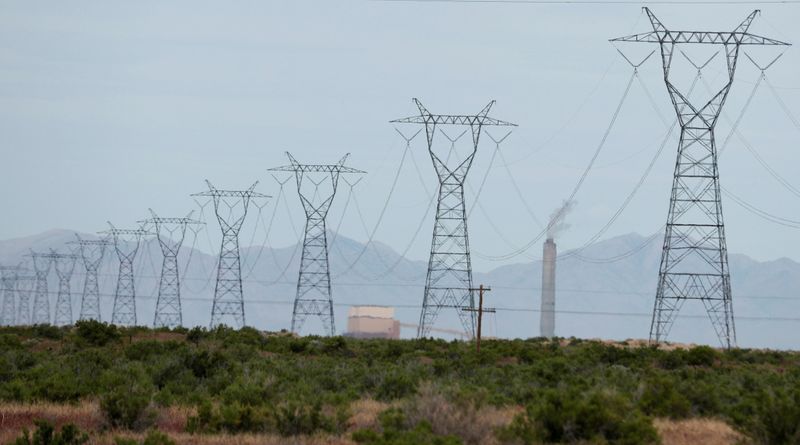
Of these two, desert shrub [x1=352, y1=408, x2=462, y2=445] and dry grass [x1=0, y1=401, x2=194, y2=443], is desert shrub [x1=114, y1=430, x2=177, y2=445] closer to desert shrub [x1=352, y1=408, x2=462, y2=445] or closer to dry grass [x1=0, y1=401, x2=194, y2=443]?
dry grass [x1=0, y1=401, x2=194, y2=443]

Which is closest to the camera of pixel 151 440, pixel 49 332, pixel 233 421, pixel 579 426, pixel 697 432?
pixel 151 440

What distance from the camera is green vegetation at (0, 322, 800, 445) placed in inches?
1040

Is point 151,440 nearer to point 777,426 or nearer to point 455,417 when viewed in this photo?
point 455,417

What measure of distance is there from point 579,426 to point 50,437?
33.1 feet

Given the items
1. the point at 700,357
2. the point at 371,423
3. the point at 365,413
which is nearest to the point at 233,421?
the point at 371,423

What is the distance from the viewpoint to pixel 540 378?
144 feet

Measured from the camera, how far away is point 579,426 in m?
26.4

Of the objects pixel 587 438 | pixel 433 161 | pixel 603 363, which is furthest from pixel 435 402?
pixel 433 161

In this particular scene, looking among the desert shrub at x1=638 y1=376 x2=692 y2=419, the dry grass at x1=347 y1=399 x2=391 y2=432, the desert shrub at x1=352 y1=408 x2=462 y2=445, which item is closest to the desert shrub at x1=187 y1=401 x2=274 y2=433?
the dry grass at x1=347 y1=399 x2=391 y2=432

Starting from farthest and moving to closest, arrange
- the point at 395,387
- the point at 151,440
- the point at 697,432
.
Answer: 1. the point at 395,387
2. the point at 697,432
3. the point at 151,440

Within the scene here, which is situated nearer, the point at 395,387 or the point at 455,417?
the point at 455,417

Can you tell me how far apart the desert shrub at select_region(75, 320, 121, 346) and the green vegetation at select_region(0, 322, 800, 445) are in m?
0.08

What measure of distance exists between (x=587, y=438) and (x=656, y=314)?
49007 millimetres

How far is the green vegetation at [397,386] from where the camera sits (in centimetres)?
2642
